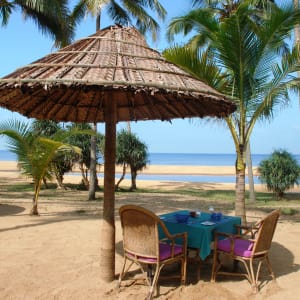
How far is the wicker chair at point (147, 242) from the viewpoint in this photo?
360 cm

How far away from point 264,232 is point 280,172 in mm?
10947

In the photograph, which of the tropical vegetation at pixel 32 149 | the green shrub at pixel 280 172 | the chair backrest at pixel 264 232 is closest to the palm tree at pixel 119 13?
the tropical vegetation at pixel 32 149

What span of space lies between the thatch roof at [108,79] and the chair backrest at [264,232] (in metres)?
1.31

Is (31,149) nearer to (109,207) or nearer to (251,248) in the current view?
(109,207)

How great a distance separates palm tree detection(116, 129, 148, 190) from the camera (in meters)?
18.2

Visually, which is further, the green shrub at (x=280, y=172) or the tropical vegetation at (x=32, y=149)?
the green shrub at (x=280, y=172)

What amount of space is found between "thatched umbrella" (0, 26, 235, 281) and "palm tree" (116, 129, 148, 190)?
12.7m

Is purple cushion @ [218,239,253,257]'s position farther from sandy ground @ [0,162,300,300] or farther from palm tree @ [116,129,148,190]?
palm tree @ [116,129,148,190]

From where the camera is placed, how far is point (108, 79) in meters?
3.05

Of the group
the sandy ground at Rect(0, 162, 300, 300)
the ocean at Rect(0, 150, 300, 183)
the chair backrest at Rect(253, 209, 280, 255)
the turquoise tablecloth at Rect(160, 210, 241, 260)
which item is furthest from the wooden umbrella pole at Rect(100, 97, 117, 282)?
the ocean at Rect(0, 150, 300, 183)

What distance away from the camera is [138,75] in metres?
3.24

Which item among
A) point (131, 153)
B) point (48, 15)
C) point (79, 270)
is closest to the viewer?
point (79, 270)

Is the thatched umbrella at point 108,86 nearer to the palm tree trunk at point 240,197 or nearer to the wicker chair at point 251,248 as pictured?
the wicker chair at point 251,248

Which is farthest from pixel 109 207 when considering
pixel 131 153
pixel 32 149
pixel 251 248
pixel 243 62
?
pixel 131 153
